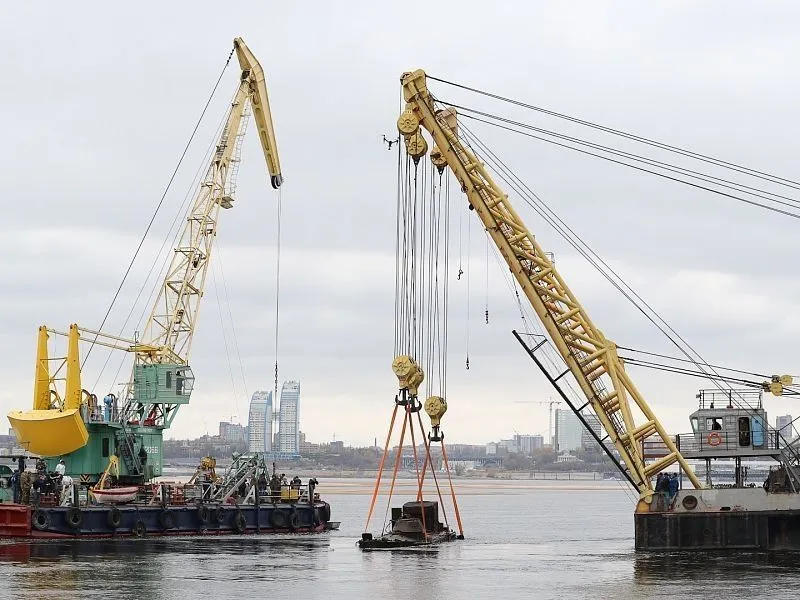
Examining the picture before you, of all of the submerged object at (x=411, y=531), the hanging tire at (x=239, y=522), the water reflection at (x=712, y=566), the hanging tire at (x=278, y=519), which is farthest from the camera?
the hanging tire at (x=278, y=519)

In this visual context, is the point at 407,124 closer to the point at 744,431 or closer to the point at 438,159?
the point at 438,159

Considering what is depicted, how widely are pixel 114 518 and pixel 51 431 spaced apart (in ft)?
21.8

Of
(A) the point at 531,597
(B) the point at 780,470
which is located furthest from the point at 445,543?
(A) the point at 531,597

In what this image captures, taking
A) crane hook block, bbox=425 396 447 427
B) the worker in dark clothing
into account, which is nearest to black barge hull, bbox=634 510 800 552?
crane hook block, bbox=425 396 447 427

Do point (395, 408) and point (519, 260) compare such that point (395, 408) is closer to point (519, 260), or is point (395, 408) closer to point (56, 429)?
point (519, 260)

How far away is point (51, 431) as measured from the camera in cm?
6769

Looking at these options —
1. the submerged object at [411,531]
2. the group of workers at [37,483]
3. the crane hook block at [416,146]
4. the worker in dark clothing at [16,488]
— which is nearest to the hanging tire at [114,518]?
the group of workers at [37,483]

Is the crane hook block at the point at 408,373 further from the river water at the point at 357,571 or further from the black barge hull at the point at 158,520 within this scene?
the black barge hull at the point at 158,520

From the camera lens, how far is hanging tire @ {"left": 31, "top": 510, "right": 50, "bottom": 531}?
60.8 m

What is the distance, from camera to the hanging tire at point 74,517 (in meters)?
61.9

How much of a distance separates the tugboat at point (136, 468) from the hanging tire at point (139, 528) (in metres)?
0.05

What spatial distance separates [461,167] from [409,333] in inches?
308

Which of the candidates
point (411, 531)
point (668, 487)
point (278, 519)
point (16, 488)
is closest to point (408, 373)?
point (411, 531)

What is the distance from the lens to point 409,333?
60594mm
